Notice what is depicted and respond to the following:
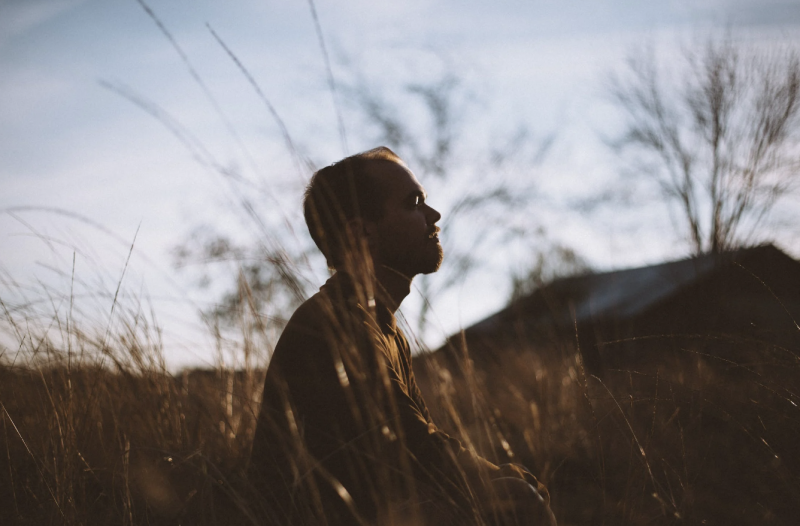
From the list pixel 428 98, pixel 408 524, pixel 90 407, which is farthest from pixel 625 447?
pixel 428 98

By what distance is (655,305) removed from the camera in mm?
11992

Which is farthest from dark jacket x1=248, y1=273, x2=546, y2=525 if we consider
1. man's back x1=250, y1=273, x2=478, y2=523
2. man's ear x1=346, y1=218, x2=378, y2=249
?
man's ear x1=346, y1=218, x2=378, y2=249

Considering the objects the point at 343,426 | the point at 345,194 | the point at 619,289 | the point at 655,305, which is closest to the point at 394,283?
the point at 345,194

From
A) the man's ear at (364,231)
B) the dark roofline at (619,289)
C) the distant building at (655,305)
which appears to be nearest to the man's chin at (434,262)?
the man's ear at (364,231)

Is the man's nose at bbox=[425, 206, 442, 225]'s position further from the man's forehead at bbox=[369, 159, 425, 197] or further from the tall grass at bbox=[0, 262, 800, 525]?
the tall grass at bbox=[0, 262, 800, 525]

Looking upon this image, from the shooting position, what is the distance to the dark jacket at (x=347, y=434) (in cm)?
113

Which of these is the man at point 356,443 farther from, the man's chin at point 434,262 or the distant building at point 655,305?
the distant building at point 655,305

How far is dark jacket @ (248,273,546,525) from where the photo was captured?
113 cm

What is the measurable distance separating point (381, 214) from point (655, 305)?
12062 mm

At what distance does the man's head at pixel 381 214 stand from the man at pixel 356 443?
0.16 meters

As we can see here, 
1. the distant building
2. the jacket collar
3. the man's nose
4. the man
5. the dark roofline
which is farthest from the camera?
the dark roofline

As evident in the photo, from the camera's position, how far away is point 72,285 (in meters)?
2.03

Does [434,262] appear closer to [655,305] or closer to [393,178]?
[393,178]

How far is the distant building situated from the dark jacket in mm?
6678
